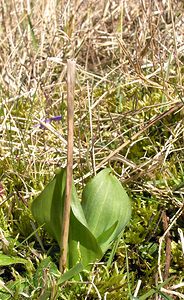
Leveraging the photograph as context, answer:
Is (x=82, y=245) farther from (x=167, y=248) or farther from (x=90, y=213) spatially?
(x=167, y=248)

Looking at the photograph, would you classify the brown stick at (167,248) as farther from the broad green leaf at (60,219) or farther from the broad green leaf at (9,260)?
the broad green leaf at (9,260)

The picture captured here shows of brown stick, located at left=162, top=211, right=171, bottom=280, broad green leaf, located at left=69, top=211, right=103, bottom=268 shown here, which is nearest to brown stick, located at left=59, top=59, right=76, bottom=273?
broad green leaf, located at left=69, top=211, right=103, bottom=268

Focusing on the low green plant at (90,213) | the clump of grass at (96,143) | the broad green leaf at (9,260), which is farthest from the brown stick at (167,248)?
the broad green leaf at (9,260)

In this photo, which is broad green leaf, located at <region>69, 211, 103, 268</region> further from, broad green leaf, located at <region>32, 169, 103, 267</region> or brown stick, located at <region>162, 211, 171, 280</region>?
brown stick, located at <region>162, 211, 171, 280</region>

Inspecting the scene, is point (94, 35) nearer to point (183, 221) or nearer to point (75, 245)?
point (183, 221)

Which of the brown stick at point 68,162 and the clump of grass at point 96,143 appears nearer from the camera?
the brown stick at point 68,162

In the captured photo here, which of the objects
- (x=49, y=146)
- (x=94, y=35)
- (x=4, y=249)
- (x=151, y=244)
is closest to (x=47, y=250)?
(x=4, y=249)
